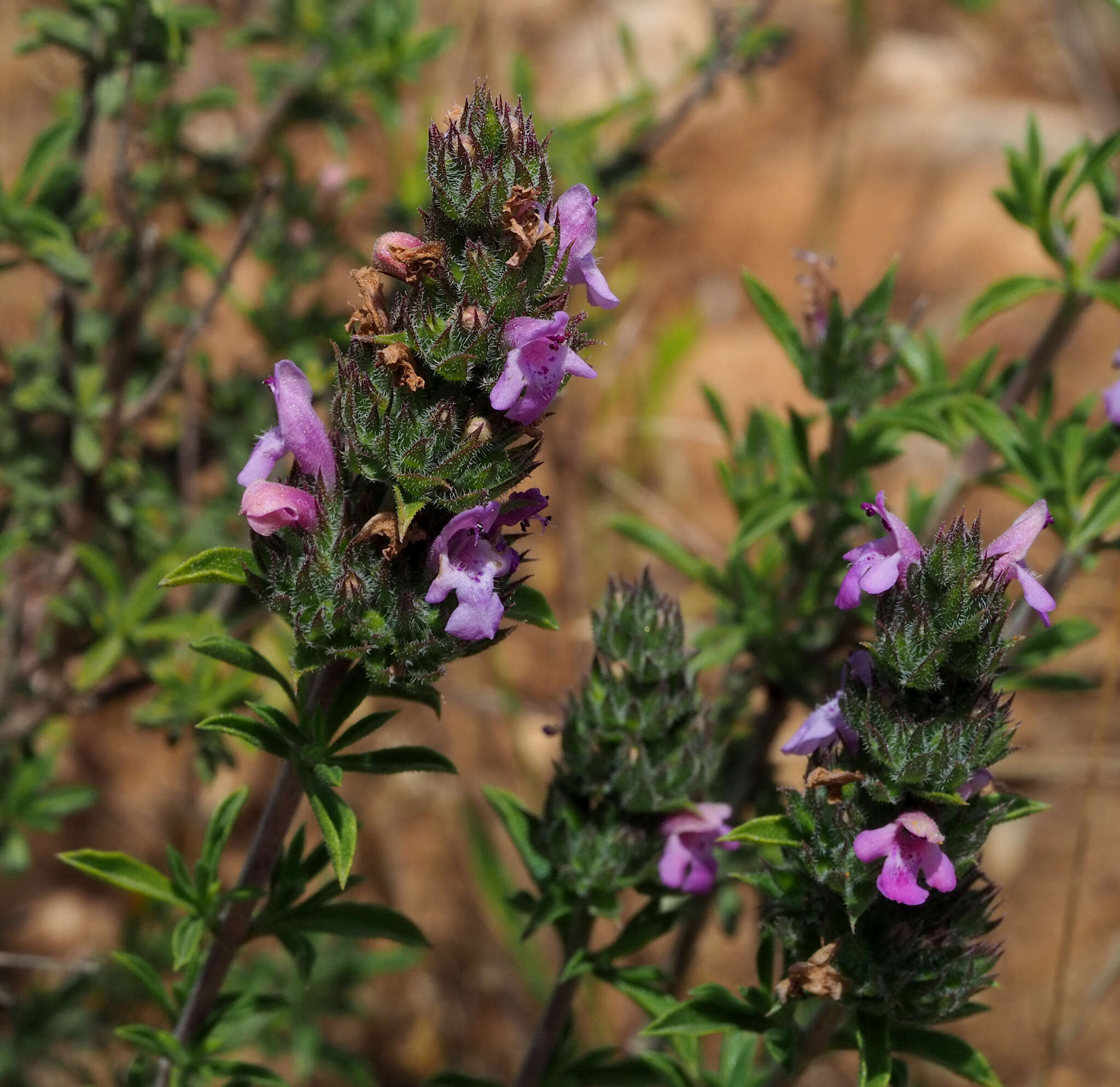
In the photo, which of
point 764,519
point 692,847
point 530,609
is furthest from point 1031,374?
point 530,609

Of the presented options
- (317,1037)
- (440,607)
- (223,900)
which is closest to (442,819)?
(317,1037)

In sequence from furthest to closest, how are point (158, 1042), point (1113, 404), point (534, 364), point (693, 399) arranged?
point (693, 399) < point (1113, 404) < point (158, 1042) < point (534, 364)

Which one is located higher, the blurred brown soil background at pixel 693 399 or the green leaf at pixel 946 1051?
the blurred brown soil background at pixel 693 399

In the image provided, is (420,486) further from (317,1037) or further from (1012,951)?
(1012,951)

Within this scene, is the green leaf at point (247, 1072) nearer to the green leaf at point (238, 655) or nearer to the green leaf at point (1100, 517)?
the green leaf at point (238, 655)

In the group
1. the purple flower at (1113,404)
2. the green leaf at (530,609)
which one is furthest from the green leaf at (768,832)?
the purple flower at (1113,404)

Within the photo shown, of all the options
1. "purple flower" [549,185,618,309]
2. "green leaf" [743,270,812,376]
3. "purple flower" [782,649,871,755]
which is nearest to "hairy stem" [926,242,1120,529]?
"green leaf" [743,270,812,376]

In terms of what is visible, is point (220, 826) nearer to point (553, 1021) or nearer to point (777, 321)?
point (553, 1021)
